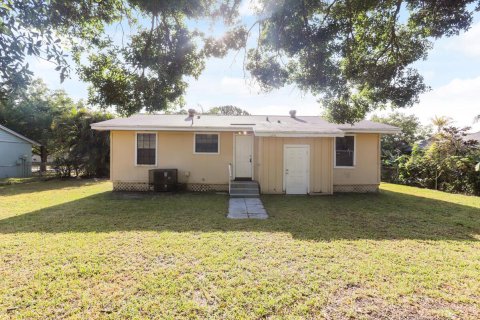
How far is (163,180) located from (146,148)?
186 cm

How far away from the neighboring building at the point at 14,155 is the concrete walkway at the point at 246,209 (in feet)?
64.2

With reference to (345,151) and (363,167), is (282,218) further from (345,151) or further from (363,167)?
(363,167)

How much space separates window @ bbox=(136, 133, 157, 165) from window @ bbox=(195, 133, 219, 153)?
6.61ft

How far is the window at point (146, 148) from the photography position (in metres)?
11.3

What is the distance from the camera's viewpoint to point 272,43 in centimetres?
627

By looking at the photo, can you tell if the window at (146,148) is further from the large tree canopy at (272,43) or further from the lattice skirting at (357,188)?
the lattice skirting at (357,188)

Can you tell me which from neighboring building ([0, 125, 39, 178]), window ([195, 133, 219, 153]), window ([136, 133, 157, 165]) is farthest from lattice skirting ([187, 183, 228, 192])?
neighboring building ([0, 125, 39, 178])

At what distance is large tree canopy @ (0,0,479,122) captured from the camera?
5.47 metres

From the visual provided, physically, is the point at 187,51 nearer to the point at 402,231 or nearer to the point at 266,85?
the point at 266,85

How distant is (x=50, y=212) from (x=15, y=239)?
8.27 feet

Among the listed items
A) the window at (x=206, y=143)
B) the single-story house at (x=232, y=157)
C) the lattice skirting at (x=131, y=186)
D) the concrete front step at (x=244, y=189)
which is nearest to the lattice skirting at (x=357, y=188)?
the single-story house at (x=232, y=157)

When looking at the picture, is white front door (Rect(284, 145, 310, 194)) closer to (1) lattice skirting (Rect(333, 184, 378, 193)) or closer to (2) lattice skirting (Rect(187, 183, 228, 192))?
(1) lattice skirting (Rect(333, 184, 378, 193))

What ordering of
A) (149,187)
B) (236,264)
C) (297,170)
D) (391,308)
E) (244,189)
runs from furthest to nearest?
(149,187) < (297,170) < (244,189) < (236,264) < (391,308)

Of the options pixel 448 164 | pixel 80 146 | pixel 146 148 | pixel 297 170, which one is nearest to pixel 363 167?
pixel 297 170
